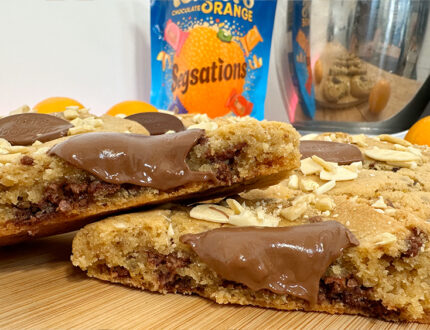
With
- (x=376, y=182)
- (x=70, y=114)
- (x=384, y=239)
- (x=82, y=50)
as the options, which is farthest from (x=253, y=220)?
(x=82, y=50)

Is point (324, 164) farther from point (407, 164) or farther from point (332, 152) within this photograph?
point (407, 164)

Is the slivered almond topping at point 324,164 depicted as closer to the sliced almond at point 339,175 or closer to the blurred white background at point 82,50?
the sliced almond at point 339,175

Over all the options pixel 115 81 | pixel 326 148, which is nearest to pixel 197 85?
pixel 115 81

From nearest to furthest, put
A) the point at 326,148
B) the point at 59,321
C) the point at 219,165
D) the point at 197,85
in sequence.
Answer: the point at 59,321 < the point at 219,165 < the point at 326,148 < the point at 197,85

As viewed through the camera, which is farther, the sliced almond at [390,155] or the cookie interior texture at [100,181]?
the sliced almond at [390,155]

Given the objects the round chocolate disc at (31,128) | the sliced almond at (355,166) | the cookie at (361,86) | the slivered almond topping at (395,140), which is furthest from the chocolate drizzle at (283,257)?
the cookie at (361,86)

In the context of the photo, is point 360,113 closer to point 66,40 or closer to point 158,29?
point 158,29
